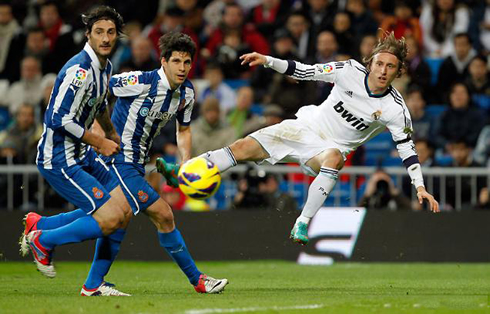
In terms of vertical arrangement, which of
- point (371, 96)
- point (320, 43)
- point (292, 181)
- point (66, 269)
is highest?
point (320, 43)

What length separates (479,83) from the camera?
15766mm

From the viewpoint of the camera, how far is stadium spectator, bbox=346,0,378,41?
1645 centimetres

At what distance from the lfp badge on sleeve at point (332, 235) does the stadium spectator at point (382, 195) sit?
0.22 m

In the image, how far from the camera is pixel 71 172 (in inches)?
336

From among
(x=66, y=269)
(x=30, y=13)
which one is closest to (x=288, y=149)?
(x=66, y=269)

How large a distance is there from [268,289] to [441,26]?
836 cm

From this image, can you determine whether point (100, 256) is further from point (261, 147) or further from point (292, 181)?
point (292, 181)

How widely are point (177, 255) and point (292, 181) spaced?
5669 mm

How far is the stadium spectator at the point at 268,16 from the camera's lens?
17.2m

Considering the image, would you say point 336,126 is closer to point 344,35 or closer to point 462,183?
point 462,183

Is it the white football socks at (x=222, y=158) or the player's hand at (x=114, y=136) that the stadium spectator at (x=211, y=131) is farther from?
the player's hand at (x=114, y=136)

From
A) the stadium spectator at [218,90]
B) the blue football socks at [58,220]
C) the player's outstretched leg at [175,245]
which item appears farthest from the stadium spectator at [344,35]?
the blue football socks at [58,220]

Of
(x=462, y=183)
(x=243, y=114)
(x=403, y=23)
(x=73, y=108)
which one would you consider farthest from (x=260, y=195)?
(x=73, y=108)

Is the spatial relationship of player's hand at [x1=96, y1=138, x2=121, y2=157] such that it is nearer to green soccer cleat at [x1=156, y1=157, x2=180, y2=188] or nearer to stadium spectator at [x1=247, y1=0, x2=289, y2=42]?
green soccer cleat at [x1=156, y1=157, x2=180, y2=188]
